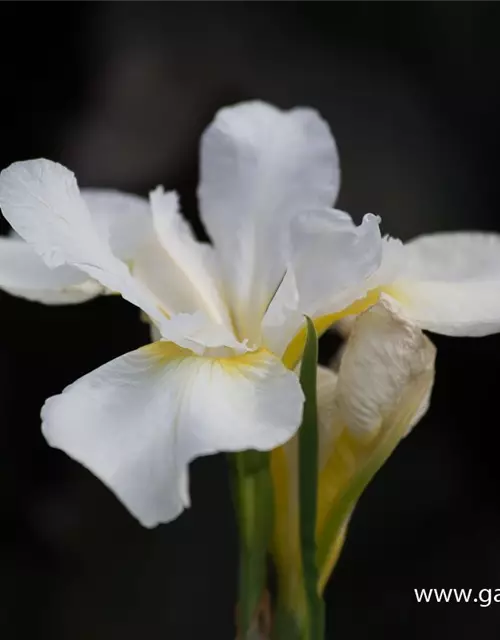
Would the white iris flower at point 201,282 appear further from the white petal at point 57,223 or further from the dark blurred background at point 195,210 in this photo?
the dark blurred background at point 195,210

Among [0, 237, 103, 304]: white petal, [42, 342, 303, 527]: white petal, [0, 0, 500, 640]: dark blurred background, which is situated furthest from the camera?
[0, 0, 500, 640]: dark blurred background

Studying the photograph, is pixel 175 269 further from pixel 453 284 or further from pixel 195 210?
pixel 195 210

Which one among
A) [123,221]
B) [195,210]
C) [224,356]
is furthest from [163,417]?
[195,210]

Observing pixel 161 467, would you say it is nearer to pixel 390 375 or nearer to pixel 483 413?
pixel 390 375

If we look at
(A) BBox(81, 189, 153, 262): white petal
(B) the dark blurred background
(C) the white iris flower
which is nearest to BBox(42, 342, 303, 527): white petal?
(C) the white iris flower

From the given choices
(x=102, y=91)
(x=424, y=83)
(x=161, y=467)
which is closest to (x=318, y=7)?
(x=424, y=83)

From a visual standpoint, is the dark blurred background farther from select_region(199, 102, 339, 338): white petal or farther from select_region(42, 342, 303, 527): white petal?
select_region(42, 342, 303, 527): white petal
